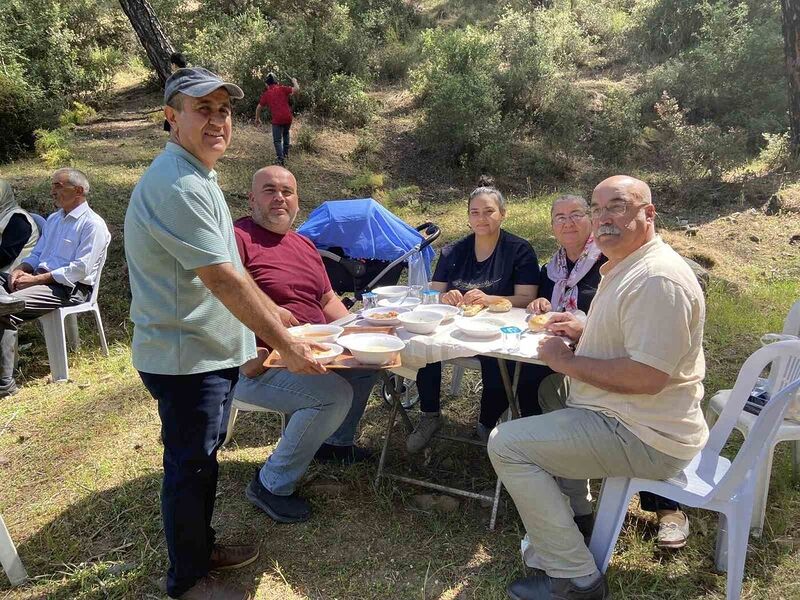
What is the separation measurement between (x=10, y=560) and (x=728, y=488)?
294 centimetres

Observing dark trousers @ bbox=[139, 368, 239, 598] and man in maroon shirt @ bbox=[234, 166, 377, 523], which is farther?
man in maroon shirt @ bbox=[234, 166, 377, 523]

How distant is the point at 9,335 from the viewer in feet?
14.1

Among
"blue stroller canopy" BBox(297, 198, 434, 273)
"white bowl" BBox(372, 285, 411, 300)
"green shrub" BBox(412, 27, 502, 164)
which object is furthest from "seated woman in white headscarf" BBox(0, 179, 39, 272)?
"green shrub" BBox(412, 27, 502, 164)

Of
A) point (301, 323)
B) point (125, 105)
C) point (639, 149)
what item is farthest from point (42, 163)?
point (639, 149)

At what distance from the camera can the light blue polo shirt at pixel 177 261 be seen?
184 centimetres

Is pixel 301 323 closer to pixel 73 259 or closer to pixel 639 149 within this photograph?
pixel 73 259

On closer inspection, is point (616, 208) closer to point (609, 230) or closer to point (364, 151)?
point (609, 230)

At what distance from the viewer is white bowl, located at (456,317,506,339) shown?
2.52 metres

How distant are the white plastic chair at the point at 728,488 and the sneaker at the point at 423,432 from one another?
1.24 metres

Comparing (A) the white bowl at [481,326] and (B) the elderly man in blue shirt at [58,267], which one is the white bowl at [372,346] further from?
(B) the elderly man in blue shirt at [58,267]

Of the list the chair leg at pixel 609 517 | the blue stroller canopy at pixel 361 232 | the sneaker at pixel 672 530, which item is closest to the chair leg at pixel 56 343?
the blue stroller canopy at pixel 361 232

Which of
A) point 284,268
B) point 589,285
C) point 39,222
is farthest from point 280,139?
point 589,285

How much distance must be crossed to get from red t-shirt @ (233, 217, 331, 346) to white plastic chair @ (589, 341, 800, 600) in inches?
70.2

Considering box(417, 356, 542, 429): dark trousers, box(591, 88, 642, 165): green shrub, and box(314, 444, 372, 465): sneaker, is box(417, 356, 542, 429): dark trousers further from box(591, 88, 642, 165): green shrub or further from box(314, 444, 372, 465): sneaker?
box(591, 88, 642, 165): green shrub
